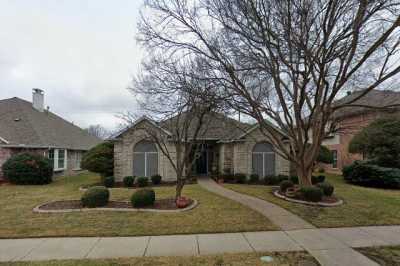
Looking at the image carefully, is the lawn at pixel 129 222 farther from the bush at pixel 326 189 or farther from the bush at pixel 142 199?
the bush at pixel 326 189

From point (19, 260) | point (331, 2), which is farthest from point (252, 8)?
point (19, 260)

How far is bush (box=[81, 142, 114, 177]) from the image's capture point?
58.4ft

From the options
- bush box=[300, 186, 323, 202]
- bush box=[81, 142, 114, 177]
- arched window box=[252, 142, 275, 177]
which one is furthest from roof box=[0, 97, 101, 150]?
bush box=[300, 186, 323, 202]

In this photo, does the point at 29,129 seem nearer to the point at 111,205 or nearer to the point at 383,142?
the point at 111,205

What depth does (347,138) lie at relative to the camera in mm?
24875

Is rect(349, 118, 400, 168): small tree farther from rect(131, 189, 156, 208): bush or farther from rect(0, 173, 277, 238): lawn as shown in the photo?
rect(131, 189, 156, 208): bush

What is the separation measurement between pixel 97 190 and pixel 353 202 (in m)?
10.4

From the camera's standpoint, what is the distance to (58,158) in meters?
21.9

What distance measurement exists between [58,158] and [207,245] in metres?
19.4

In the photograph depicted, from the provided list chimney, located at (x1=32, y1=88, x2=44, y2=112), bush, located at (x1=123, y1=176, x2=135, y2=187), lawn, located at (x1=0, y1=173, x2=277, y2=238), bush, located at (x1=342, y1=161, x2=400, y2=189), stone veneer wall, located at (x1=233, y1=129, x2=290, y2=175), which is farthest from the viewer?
chimney, located at (x1=32, y1=88, x2=44, y2=112)

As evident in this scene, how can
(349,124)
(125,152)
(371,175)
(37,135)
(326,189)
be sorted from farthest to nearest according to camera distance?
(349,124)
(37,135)
(125,152)
(371,175)
(326,189)

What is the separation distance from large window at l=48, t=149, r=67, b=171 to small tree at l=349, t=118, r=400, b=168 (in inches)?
907

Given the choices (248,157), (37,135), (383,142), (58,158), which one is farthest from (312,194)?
(58,158)

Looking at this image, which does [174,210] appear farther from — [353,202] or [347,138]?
[347,138]
